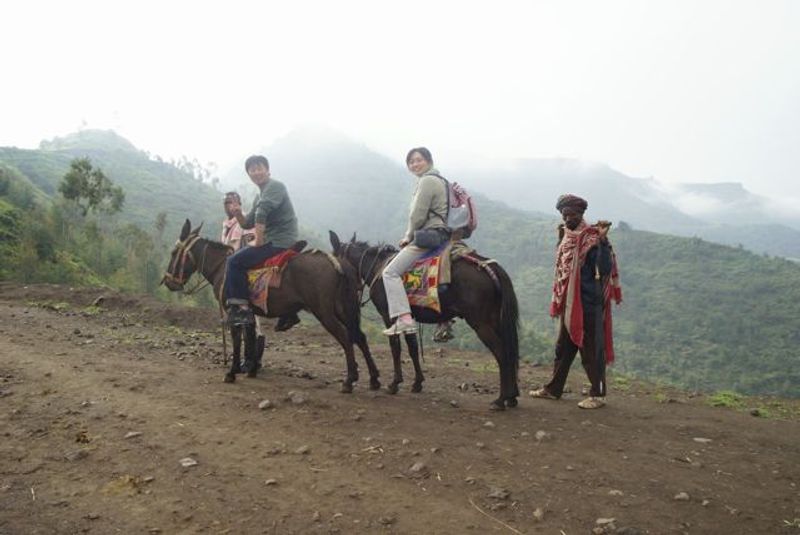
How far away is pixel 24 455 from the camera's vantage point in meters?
4.19

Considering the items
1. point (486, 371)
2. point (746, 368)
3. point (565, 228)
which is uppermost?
point (565, 228)

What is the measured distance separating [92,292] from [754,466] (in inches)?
620

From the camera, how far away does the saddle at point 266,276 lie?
6.75 metres

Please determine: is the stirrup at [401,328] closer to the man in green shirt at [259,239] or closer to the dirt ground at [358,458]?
the dirt ground at [358,458]

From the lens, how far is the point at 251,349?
712cm

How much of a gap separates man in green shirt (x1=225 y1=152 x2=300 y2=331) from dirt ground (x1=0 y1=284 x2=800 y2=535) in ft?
3.42

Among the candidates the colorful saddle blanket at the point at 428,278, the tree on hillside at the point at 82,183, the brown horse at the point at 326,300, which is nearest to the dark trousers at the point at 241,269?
the brown horse at the point at 326,300

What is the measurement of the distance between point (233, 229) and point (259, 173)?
2586 millimetres

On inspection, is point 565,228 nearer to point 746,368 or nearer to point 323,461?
point 323,461

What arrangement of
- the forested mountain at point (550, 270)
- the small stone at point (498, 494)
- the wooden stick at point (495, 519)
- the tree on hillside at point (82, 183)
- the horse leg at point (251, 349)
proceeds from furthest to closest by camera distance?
the tree on hillside at point (82, 183), the forested mountain at point (550, 270), the horse leg at point (251, 349), the small stone at point (498, 494), the wooden stick at point (495, 519)

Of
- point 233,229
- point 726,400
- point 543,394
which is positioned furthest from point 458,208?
point 726,400

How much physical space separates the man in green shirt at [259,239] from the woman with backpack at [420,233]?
1650 mm

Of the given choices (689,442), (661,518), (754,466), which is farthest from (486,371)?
(661,518)

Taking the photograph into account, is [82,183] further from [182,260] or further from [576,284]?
[576,284]
